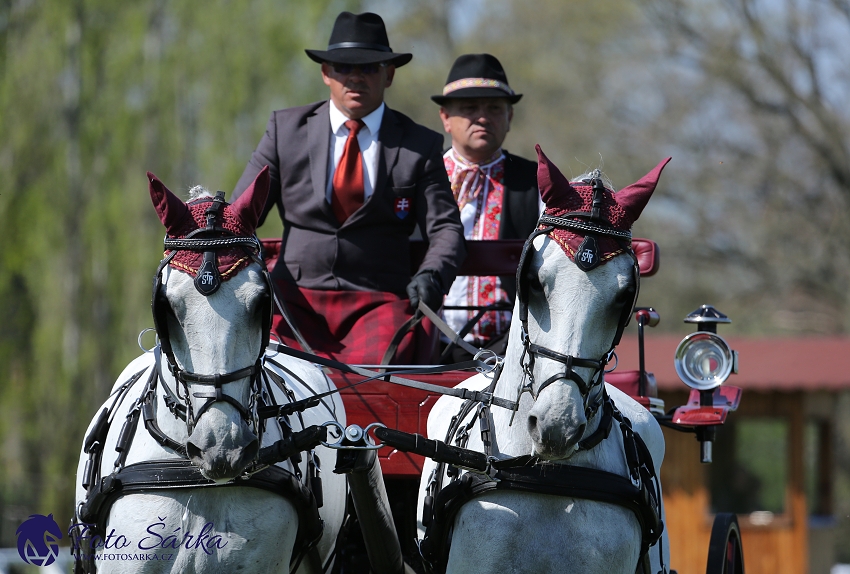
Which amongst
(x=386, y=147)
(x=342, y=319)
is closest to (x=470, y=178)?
(x=386, y=147)

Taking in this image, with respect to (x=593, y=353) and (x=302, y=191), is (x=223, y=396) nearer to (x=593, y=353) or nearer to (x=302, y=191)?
(x=593, y=353)

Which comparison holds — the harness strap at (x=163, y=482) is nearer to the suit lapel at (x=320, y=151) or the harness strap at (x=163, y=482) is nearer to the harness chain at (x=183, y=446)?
the harness chain at (x=183, y=446)

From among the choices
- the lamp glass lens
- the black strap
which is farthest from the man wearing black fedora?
the lamp glass lens

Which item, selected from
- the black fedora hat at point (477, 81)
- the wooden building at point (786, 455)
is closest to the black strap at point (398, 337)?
the black fedora hat at point (477, 81)

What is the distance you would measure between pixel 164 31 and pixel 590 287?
14756 mm

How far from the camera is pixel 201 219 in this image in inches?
135

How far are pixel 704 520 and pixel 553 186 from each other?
396 inches

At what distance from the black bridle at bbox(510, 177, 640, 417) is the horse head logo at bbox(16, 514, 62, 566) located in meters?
1.81

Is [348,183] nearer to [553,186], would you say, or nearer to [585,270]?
[553,186]

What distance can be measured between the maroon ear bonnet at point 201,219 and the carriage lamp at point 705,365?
2178 millimetres

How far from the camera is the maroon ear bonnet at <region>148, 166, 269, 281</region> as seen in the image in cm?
331

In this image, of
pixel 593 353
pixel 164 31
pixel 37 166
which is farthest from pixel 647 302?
pixel 593 353

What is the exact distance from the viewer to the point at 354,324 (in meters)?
4.89

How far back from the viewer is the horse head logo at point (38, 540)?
4.00 meters
